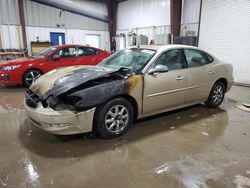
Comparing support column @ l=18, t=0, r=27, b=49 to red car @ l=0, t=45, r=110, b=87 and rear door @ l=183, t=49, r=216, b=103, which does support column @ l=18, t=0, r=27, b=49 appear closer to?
red car @ l=0, t=45, r=110, b=87

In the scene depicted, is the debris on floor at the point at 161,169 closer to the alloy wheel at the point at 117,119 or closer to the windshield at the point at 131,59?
the alloy wheel at the point at 117,119

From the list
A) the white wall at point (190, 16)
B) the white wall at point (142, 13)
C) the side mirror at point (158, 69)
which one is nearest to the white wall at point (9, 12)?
the white wall at point (142, 13)

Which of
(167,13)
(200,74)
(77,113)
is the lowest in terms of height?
(77,113)

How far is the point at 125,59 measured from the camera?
3.67 metres

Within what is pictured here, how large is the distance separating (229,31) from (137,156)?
6.93 metres

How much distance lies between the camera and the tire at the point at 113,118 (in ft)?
9.10

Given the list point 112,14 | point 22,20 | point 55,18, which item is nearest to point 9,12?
point 22,20

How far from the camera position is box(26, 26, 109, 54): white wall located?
12101mm

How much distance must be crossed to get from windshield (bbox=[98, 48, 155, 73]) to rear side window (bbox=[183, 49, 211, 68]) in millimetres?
774

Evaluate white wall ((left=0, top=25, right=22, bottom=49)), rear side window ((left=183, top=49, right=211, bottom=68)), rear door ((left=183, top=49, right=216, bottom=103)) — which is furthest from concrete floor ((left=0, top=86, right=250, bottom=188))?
white wall ((left=0, top=25, right=22, bottom=49))

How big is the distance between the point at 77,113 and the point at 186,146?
153 centimetres

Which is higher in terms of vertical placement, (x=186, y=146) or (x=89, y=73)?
(x=89, y=73)

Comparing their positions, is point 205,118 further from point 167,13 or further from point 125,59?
point 167,13

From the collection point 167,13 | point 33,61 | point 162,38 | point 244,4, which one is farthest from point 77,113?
point 167,13
